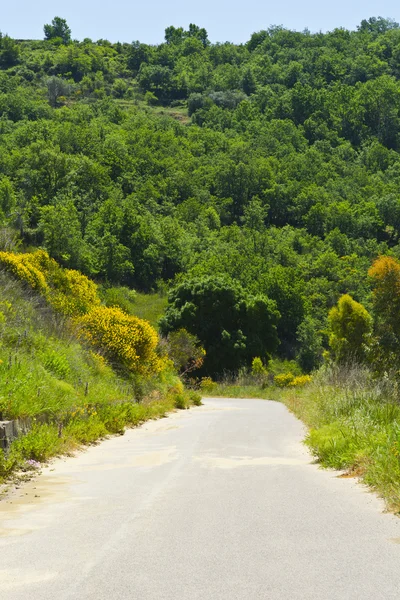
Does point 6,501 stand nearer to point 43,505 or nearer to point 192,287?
point 43,505

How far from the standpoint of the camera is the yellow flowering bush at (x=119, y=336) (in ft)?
90.5

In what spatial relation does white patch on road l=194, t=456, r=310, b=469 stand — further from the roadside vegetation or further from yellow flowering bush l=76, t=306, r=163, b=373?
yellow flowering bush l=76, t=306, r=163, b=373

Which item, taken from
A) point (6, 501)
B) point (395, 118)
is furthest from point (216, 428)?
point (395, 118)

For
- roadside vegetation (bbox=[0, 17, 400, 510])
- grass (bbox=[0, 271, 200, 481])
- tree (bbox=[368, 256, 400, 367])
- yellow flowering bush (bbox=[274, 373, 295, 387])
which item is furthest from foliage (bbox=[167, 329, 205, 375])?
tree (bbox=[368, 256, 400, 367])

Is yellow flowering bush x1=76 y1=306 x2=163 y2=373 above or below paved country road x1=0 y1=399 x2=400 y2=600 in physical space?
below

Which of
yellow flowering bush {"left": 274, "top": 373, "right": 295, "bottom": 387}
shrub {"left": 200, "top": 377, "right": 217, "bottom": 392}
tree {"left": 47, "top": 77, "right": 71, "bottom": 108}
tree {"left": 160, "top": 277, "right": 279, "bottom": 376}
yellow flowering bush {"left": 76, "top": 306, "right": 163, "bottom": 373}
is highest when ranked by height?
tree {"left": 47, "top": 77, "right": 71, "bottom": 108}

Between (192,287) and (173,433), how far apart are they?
50991 mm

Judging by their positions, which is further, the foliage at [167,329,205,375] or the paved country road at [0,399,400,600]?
the foliage at [167,329,205,375]

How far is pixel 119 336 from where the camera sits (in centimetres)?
2789

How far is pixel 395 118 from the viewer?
6811 inches

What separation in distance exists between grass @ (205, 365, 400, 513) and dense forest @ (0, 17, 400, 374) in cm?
3132

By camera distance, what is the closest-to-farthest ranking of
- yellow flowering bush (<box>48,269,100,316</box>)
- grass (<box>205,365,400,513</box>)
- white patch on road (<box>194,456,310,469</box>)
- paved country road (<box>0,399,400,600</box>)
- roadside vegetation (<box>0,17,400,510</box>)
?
1. paved country road (<box>0,399,400,600</box>)
2. grass (<box>205,365,400,513</box>)
3. white patch on road (<box>194,456,310,469</box>)
4. roadside vegetation (<box>0,17,400,510</box>)
5. yellow flowering bush (<box>48,269,100,316</box>)

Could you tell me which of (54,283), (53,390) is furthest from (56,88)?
(53,390)

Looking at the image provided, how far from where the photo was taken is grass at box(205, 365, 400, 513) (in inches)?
379
